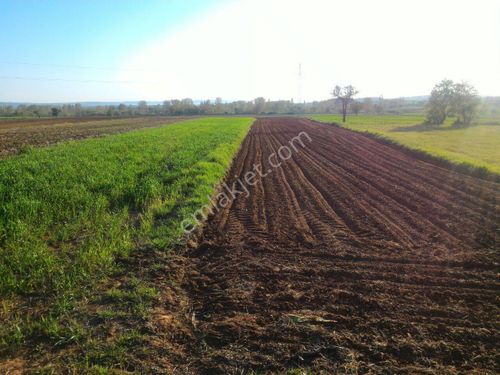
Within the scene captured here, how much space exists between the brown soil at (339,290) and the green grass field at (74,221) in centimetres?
132

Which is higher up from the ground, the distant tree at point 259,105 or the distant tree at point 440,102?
the distant tree at point 259,105

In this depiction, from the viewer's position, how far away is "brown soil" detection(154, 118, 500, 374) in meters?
3.73

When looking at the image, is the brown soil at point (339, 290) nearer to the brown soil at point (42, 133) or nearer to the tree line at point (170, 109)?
the brown soil at point (42, 133)

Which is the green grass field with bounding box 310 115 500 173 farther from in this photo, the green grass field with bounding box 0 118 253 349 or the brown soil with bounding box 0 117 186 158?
the brown soil with bounding box 0 117 186 158

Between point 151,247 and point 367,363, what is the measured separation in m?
4.58

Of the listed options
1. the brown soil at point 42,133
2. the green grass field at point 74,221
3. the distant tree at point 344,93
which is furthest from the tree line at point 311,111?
the green grass field at point 74,221

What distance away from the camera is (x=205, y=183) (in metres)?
11.4

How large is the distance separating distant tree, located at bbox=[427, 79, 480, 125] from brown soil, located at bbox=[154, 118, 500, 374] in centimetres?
5458

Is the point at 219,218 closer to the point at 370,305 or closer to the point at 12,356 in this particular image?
the point at 370,305

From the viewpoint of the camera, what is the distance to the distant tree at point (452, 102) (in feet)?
180

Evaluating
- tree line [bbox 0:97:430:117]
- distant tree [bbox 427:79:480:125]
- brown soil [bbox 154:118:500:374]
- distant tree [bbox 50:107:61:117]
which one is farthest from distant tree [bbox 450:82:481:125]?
distant tree [bbox 50:107:61:117]

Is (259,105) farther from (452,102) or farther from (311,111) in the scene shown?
(452,102)

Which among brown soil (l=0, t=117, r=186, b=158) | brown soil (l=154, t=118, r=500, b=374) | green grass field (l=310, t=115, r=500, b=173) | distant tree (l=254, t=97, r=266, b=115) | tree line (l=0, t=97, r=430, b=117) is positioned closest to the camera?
brown soil (l=154, t=118, r=500, b=374)

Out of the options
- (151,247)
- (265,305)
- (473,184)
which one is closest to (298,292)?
(265,305)
